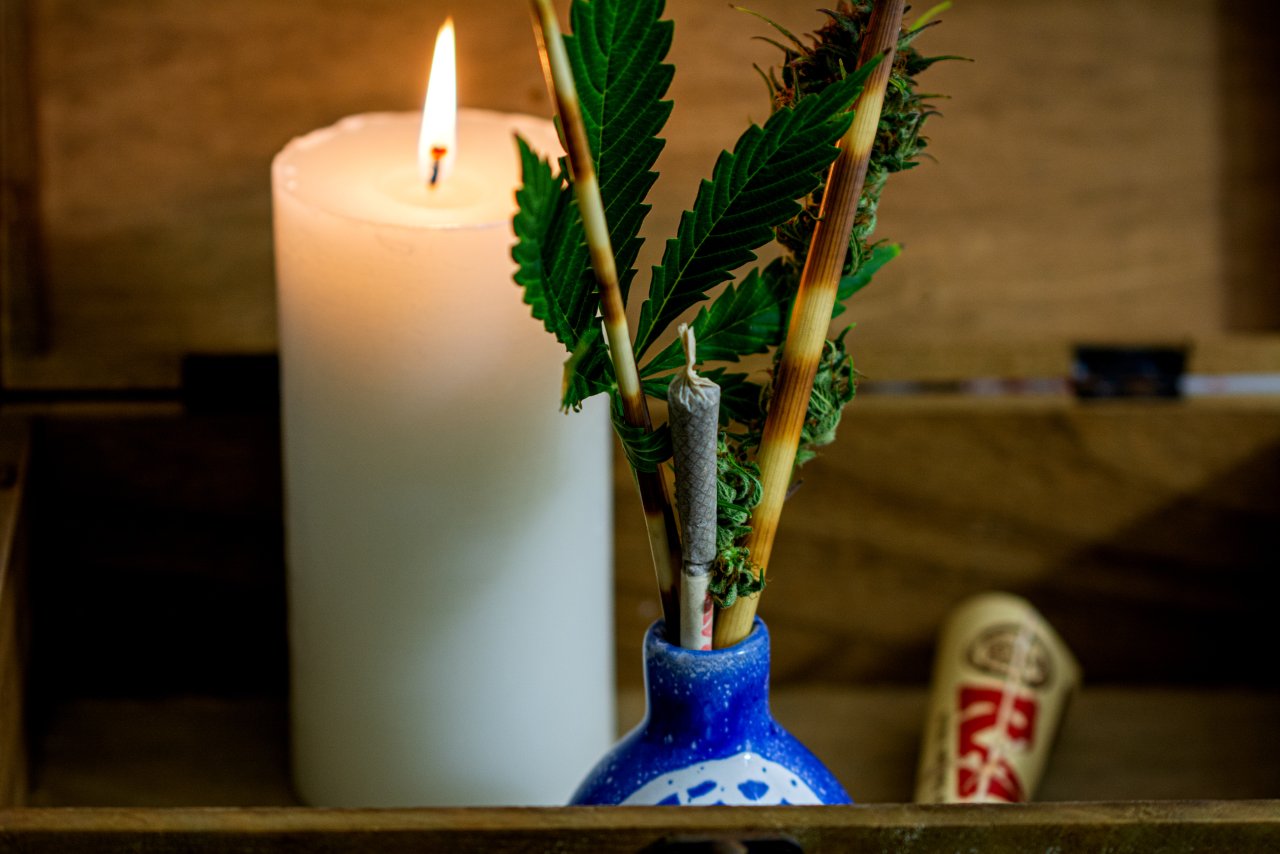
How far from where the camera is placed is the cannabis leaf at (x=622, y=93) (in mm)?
410

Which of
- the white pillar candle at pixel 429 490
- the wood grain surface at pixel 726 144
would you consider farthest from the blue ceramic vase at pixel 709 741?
the wood grain surface at pixel 726 144

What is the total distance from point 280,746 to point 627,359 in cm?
38

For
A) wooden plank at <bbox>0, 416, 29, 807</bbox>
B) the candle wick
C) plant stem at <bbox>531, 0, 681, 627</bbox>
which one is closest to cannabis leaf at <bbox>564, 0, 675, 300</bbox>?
plant stem at <bbox>531, 0, 681, 627</bbox>

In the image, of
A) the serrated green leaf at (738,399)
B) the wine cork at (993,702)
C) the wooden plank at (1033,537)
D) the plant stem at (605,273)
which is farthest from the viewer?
the wooden plank at (1033,537)

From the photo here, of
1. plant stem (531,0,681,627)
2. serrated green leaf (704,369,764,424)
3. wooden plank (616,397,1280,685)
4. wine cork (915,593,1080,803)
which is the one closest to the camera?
plant stem (531,0,681,627)

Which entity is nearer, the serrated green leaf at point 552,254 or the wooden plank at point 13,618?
the serrated green leaf at point 552,254

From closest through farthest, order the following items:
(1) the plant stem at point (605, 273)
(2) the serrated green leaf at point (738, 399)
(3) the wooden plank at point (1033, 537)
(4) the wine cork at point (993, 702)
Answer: (1) the plant stem at point (605, 273) < (2) the serrated green leaf at point (738, 399) < (4) the wine cork at point (993, 702) < (3) the wooden plank at point (1033, 537)

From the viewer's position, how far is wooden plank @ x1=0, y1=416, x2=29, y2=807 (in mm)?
583

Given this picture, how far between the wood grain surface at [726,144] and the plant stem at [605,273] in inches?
13.2

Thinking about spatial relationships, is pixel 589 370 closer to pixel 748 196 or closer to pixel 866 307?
pixel 748 196

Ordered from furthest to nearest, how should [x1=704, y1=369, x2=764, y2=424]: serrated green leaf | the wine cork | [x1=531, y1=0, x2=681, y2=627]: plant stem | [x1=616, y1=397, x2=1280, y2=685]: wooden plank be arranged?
1. [x1=616, y1=397, x2=1280, y2=685]: wooden plank
2. the wine cork
3. [x1=704, y1=369, x2=764, y2=424]: serrated green leaf
4. [x1=531, y1=0, x2=681, y2=627]: plant stem

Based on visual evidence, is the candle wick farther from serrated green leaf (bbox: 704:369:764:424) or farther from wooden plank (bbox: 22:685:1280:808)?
wooden plank (bbox: 22:685:1280:808)

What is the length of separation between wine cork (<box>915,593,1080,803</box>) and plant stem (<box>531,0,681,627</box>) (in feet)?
0.82

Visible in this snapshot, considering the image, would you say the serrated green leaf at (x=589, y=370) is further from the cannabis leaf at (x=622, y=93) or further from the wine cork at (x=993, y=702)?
the wine cork at (x=993, y=702)
